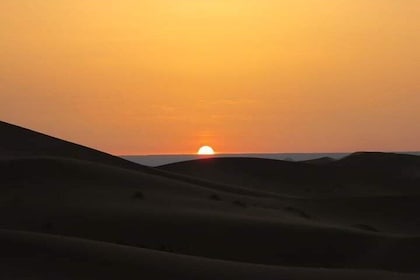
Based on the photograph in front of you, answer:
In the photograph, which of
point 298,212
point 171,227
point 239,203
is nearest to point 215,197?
point 239,203

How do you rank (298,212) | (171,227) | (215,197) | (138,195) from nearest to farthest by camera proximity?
(171,227) → (138,195) → (298,212) → (215,197)

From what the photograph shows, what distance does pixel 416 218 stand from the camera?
20766 millimetres

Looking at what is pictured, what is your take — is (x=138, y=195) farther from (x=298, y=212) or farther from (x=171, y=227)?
(x=298, y=212)

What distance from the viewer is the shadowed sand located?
9.33 metres

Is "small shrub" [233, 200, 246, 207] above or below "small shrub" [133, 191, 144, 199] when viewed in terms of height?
above

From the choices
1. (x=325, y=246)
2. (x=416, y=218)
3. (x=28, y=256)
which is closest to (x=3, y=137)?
(x=416, y=218)

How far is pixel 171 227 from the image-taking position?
44.5ft

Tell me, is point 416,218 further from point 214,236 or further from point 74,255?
point 74,255

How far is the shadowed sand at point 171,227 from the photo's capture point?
9328 millimetres

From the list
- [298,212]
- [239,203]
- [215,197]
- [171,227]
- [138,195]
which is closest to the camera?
[171,227]

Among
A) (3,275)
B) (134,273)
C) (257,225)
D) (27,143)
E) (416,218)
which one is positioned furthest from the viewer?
(27,143)

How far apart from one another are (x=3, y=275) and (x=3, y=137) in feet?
64.7

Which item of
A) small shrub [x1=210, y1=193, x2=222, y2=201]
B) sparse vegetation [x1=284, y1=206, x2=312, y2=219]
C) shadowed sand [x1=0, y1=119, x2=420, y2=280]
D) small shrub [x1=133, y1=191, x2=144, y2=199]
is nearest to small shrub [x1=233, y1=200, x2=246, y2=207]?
shadowed sand [x1=0, y1=119, x2=420, y2=280]

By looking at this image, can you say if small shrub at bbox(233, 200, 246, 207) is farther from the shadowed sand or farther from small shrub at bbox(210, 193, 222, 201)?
small shrub at bbox(210, 193, 222, 201)
